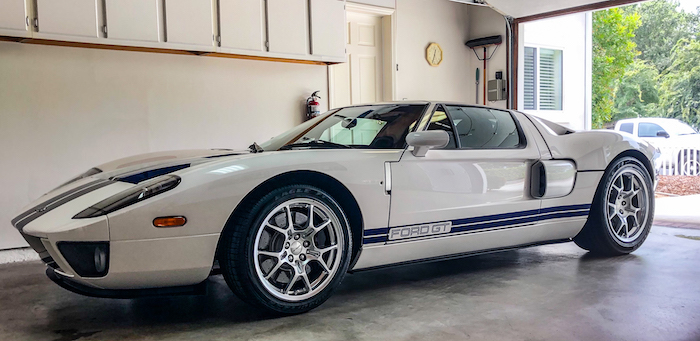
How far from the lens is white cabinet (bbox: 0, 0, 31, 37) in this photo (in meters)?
3.96

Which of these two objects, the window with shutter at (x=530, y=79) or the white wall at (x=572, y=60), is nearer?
the window with shutter at (x=530, y=79)

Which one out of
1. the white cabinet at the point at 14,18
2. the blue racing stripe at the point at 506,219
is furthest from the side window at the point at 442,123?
the white cabinet at the point at 14,18

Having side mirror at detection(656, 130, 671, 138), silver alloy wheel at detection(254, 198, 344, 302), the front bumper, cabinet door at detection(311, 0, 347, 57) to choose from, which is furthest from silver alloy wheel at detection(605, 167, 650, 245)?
side mirror at detection(656, 130, 671, 138)

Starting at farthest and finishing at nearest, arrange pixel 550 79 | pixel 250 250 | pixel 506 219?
pixel 550 79, pixel 506 219, pixel 250 250

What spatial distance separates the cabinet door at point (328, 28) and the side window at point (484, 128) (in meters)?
2.79

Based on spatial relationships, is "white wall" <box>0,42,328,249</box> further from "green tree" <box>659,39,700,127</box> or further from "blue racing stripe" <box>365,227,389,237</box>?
"green tree" <box>659,39,700,127</box>

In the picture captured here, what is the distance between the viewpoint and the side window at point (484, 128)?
312 cm

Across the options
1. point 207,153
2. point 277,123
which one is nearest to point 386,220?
point 207,153

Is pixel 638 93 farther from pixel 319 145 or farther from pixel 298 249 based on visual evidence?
pixel 298 249

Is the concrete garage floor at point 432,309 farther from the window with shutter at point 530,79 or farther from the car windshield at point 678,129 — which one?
the car windshield at point 678,129

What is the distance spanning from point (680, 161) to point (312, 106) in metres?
8.58

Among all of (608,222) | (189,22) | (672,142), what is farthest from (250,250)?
(672,142)

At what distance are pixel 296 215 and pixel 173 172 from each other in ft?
1.91

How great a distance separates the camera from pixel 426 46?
25.5 feet
